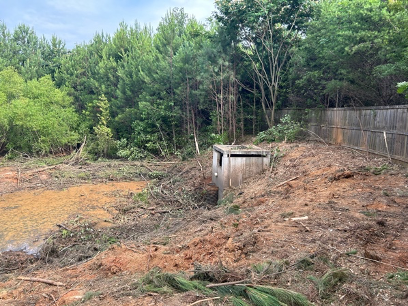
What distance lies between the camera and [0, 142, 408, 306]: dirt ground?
3.31 metres

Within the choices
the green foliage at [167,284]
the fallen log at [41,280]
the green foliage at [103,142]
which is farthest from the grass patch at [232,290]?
the green foliage at [103,142]

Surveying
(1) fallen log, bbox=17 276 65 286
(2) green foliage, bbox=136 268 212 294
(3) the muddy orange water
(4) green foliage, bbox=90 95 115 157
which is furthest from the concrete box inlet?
(4) green foliage, bbox=90 95 115 157

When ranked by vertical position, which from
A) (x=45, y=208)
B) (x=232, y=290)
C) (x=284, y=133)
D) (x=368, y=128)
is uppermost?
(x=368, y=128)

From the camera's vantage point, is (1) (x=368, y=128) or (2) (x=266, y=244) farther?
(1) (x=368, y=128)

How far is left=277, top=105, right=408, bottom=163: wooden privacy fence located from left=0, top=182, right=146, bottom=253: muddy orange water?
788 cm

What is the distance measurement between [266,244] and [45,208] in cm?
897

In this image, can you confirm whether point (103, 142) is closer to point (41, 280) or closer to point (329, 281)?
point (41, 280)

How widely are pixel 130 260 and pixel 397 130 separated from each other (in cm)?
720

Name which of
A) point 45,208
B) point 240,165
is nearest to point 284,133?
point 240,165

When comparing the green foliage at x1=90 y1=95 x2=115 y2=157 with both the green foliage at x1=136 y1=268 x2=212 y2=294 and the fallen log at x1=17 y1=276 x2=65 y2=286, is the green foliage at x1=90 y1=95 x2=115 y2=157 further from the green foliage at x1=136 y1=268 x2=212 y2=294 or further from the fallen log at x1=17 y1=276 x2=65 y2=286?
the green foliage at x1=136 y1=268 x2=212 y2=294

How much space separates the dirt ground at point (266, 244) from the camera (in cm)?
331

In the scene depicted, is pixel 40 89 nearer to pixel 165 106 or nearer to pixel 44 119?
pixel 44 119

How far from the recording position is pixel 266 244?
4.44 metres

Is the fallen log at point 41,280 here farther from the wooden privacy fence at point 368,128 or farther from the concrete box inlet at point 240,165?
the wooden privacy fence at point 368,128
